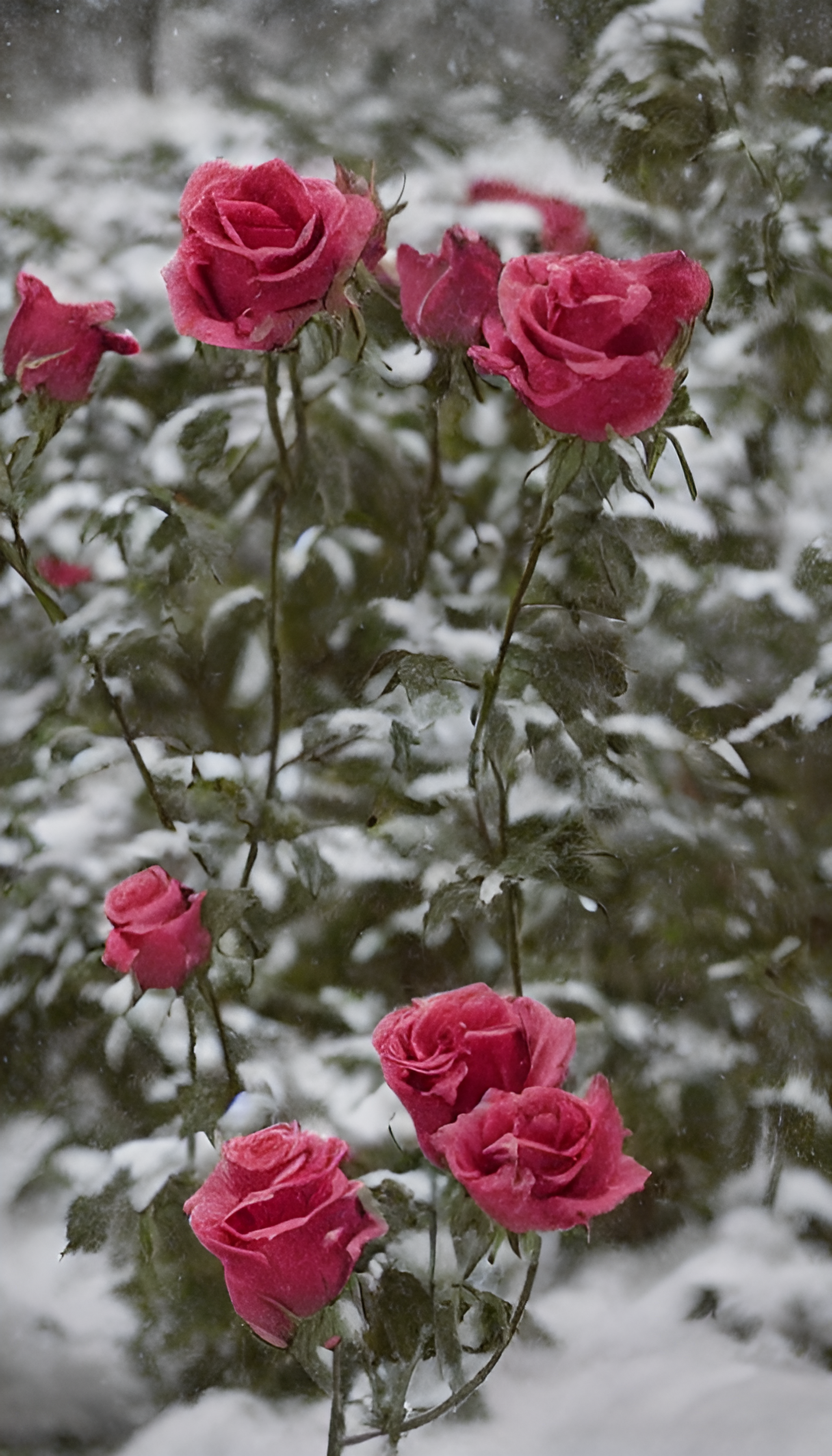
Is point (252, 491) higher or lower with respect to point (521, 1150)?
higher

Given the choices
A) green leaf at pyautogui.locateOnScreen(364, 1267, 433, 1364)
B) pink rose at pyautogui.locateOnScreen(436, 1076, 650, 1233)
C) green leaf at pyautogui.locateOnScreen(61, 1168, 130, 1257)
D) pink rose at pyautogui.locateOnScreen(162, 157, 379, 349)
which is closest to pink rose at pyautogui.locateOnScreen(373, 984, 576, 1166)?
pink rose at pyautogui.locateOnScreen(436, 1076, 650, 1233)

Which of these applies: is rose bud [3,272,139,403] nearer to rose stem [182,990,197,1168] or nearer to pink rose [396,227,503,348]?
pink rose [396,227,503,348]

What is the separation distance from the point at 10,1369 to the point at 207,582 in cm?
46

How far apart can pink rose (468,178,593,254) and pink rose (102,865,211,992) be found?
16.1 inches

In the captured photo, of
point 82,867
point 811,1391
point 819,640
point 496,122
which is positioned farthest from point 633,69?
point 811,1391

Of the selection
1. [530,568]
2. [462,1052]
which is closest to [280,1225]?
[462,1052]

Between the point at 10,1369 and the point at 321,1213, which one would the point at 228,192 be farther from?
the point at 10,1369

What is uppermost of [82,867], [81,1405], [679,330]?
[679,330]

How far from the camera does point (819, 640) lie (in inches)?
25.5

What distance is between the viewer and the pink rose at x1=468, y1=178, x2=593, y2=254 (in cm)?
63

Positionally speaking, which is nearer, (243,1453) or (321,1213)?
(321,1213)

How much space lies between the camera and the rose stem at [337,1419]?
57 cm

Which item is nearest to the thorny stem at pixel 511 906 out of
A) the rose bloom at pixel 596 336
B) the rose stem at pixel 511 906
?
the rose stem at pixel 511 906

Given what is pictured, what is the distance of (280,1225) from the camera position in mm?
490
